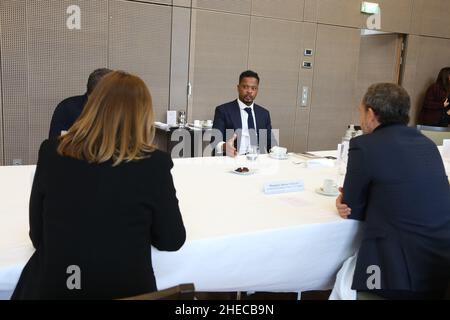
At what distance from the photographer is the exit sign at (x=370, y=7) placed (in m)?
6.89

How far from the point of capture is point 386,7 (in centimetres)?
714

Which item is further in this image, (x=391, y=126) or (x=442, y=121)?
(x=442, y=121)

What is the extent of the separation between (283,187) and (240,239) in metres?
0.70

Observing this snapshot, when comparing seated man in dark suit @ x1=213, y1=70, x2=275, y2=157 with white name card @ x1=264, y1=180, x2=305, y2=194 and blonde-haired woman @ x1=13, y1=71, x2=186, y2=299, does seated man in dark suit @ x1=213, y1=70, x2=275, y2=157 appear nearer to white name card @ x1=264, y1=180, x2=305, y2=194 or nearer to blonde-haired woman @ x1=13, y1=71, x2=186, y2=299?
white name card @ x1=264, y1=180, x2=305, y2=194

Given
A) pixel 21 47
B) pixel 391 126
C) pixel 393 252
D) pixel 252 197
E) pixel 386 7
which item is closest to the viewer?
pixel 393 252

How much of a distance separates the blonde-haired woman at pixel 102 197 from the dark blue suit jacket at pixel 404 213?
950 millimetres

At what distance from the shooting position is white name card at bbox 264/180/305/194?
93.7 inches

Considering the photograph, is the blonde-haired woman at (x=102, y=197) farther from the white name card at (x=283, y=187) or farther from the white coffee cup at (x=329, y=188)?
the white coffee cup at (x=329, y=188)

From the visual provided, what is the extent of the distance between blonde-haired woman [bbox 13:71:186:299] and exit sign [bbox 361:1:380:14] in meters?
6.35

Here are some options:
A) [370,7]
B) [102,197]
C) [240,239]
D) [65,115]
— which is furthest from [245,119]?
[370,7]

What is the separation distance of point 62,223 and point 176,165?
1.57 meters

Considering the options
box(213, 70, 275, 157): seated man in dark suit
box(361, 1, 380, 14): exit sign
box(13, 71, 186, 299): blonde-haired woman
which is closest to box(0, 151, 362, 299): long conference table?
box(13, 71, 186, 299): blonde-haired woman
